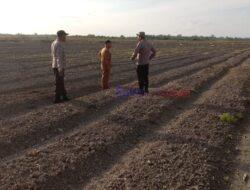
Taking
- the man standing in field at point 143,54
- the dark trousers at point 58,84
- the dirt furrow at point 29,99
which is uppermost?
the man standing in field at point 143,54

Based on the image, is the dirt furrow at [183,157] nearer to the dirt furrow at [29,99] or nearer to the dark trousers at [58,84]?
the dark trousers at [58,84]

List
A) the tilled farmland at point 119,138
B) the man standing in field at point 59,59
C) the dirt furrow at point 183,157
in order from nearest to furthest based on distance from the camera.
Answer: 1. the dirt furrow at point 183,157
2. the tilled farmland at point 119,138
3. the man standing in field at point 59,59

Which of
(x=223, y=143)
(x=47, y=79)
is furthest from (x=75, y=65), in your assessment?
(x=223, y=143)

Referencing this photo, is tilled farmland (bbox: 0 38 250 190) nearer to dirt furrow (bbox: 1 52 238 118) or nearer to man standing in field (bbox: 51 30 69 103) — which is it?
dirt furrow (bbox: 1 52 238 118)

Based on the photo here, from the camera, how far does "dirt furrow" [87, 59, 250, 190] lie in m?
7.72

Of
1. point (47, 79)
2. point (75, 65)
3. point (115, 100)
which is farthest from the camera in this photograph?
point (75, 65)

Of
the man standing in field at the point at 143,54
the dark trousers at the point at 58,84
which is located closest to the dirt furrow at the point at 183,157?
the man standing in field at the point at 143,54

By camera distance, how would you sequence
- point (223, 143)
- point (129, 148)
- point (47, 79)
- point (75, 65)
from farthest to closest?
point (75, 65)
point (47, 79)
point (223, 143)
point (129, 148)

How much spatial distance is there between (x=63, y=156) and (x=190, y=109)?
19.9ft

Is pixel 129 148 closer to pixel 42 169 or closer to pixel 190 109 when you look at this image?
pixel 42 169

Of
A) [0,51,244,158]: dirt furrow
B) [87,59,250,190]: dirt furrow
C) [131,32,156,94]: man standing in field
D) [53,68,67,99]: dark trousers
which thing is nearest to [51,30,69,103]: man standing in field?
[53,68,67,99]: dark trousers

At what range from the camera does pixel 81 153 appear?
8.98 metres

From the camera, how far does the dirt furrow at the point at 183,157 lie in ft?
25.3

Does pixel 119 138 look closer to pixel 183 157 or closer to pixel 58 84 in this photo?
pixel 183 157
